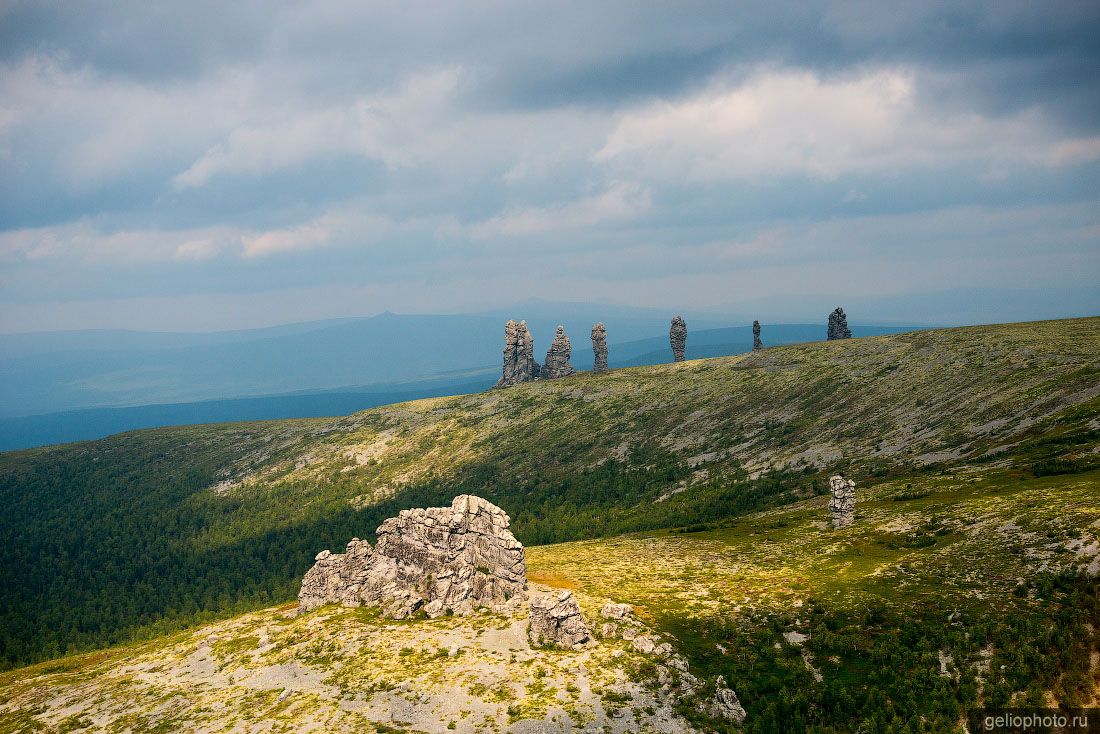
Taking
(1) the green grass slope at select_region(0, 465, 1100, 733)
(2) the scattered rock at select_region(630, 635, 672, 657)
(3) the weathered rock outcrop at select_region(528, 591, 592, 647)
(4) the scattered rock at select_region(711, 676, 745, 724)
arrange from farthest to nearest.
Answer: (3) the weathered rock outcrop at select_region(528, 591, 592, 647), (2) the scattered rock at select_region(630, 635, 672, 657), (4) the scattered rock at select_region(711, 676, 745, 724), (1) the green grass slope at select_region(0, 465, 1100, 733)

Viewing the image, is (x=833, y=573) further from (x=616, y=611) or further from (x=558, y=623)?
(x=558, y=623)

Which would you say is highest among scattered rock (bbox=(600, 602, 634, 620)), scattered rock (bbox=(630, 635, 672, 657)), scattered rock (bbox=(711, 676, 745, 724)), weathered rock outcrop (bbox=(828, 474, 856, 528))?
weathered rock outcrop (bbox=(828, 474, 856, 528))

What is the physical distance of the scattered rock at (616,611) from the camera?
61562mm

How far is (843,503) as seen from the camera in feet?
280

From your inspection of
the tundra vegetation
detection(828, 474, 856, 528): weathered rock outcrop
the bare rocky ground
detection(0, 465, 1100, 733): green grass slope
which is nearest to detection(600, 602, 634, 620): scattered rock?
the bare rocky ground

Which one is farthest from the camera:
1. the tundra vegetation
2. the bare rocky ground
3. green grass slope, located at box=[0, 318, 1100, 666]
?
green grass slope, located at box=[0, 318, 1100, 666]

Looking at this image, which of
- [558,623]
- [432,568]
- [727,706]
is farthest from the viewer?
[432,568]

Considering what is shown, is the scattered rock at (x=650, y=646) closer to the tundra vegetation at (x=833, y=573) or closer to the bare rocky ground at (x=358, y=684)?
the bare rocky ground at (x=358, y=684)

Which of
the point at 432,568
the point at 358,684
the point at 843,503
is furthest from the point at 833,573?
the point at 358,684

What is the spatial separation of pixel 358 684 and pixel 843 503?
66687 millimetres

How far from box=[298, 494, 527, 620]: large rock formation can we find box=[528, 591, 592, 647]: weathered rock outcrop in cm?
813

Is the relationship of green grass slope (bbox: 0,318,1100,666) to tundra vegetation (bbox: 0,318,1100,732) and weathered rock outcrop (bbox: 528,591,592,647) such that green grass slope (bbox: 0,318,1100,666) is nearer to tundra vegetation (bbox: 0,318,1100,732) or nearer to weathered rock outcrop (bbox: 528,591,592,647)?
tundra vegetation (bbox: 0,318,1100,732)

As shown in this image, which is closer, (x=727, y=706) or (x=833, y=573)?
(x=727, y=706)

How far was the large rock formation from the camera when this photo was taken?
68500 mm
